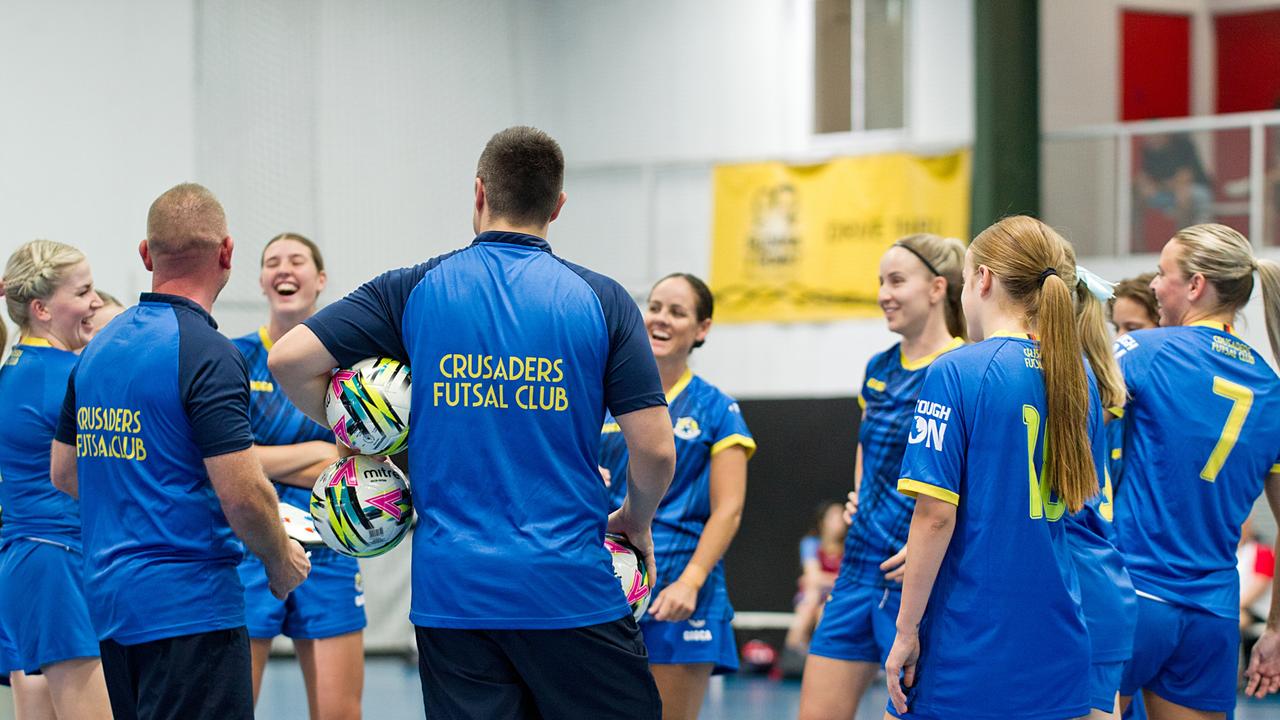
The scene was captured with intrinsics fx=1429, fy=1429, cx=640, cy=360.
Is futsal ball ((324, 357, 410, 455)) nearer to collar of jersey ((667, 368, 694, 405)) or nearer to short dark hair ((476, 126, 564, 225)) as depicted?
short dark hair ((476, 126, 564, 225))

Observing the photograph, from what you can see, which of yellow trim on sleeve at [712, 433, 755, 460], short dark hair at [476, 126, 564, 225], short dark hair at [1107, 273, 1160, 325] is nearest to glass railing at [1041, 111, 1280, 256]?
short dark hair at [1107, 273, 1160, 325]

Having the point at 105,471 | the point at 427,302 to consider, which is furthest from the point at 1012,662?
the point at 105,471

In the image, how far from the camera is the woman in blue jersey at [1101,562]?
3436mm

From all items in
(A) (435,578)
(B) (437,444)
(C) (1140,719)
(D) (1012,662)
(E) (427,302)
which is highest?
(E) (427,302)

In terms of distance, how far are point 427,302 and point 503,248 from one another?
207 millimetres

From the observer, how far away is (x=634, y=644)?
309cm

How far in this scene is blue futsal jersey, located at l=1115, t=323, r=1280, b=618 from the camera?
4195 mm

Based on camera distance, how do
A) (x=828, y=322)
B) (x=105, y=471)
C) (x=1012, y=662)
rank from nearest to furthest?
1. (x=1012, y=662)
2. (x=105, y=471)
3. (x=828, y=322)

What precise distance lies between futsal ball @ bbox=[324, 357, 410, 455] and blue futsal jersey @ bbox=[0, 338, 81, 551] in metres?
1.73

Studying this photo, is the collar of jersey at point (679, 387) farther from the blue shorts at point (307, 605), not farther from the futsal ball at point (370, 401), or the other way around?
the futsal ball at point (370, 401)

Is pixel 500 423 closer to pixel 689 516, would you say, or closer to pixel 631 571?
pixel 631 571

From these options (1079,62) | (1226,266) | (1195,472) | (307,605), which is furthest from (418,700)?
(1079,62)

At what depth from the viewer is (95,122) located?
1161 centimetres

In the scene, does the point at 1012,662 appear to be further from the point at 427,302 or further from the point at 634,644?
the point at 427,302
